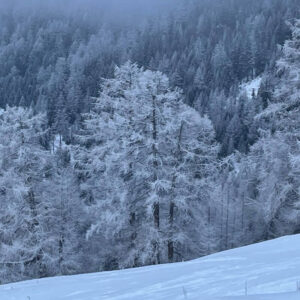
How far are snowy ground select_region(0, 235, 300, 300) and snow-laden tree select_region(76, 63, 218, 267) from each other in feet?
21.8

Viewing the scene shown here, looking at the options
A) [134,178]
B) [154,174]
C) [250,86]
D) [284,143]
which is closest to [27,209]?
[134,178]

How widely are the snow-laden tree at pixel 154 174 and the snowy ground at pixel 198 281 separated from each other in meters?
6.66

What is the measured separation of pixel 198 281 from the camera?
5.30 metres

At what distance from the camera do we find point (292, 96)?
13.3m

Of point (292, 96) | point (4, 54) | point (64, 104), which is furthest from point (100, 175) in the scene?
point (4, 54)

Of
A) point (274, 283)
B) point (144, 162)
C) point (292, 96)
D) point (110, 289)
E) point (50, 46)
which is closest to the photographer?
point (274, 283)

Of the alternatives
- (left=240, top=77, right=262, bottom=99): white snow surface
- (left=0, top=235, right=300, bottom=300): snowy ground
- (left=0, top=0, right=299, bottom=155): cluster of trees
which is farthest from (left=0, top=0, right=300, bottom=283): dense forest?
(left=240, top=77, right=262, bottom=99): white snow surface

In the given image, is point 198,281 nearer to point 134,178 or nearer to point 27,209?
point 134,178

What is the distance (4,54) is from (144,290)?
6899 inches

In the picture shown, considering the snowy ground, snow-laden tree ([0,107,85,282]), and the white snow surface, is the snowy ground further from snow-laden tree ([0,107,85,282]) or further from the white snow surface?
the white snow surface

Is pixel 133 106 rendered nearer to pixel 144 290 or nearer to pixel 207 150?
pixel 207 150

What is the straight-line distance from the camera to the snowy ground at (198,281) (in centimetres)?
457

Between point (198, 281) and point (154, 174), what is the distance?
877 centimetres

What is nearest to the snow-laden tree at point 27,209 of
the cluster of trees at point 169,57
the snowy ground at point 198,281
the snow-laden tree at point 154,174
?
the snow-laden tree at point 154,174
